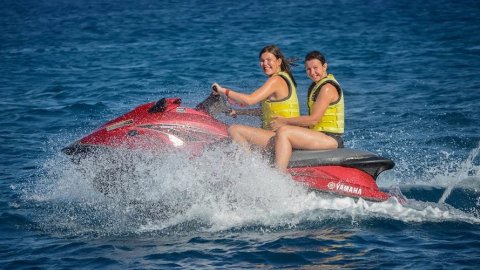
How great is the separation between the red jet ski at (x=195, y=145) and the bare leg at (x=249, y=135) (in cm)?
10

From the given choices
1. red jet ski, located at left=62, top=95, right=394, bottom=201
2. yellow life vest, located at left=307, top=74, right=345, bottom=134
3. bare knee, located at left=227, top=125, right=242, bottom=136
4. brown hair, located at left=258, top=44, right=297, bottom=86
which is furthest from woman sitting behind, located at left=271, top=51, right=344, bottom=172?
bare knee, located at left=227, top=125, right=242, bottom=136

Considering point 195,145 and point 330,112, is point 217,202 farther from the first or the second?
point 330,112

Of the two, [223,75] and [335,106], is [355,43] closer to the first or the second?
[223,75]

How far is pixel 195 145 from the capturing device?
24.5 feet

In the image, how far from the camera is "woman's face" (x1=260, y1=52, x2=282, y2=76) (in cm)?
768

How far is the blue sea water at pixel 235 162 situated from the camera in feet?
22.3

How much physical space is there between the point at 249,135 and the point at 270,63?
752mm

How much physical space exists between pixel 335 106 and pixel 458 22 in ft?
55.0

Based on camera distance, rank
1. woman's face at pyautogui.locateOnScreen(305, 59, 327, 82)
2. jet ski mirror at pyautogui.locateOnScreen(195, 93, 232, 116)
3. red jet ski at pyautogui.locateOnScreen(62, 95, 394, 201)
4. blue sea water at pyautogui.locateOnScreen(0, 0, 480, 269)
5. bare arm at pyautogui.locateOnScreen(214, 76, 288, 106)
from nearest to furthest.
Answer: blue sea water at pyautogui.locateOnScreen(0, 0, 480, 269) → red jet ski at pyautogui.locateOnScreen(62, 95, 394, 201) → bare arm at pyautogui.locateOnScreen(214, 76, 288, 106) → woman's face at pyautogui.locateOnScreen(305, 59, 327, 82) → jet ski mirror at pyautogui.locateOnScreen(195, 93, 232, 116)

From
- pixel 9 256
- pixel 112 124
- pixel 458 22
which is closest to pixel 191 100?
pixel 112 124

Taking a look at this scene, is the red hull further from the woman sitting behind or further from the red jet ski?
the woman sitting behind

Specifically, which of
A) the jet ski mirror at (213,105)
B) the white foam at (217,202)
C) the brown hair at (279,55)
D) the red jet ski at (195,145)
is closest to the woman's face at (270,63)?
the brown hair at (279,55)

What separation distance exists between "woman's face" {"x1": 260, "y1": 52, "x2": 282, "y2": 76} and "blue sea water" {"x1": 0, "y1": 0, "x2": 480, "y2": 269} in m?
0.88

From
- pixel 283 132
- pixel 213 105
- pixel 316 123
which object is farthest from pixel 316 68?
pixel 213 105
